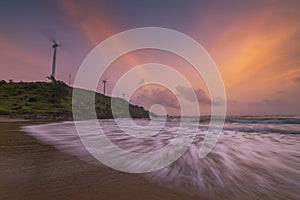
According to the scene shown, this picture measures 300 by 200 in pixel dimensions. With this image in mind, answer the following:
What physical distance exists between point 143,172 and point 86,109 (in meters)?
78.0

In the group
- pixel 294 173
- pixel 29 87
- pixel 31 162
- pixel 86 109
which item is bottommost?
pixel 294 173

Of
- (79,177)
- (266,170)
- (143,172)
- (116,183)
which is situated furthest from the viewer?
(266,170)

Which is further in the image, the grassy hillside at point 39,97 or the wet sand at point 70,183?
the grassy hillside at point 39,97

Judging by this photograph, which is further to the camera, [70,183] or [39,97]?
[39,97]

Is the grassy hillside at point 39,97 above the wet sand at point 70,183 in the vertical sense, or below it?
above

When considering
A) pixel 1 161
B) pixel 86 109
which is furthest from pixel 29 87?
pixel 1 161

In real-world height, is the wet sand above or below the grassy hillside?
below

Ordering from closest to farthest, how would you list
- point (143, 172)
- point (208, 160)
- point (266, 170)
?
1. point (143, 172)
2. point (266, 170)
3. point (208, 160)

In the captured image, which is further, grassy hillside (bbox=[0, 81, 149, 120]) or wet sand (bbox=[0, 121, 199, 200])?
grassy hillside (bbox=[0, 81, 149, 120])

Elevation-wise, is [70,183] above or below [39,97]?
below

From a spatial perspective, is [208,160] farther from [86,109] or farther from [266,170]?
[86,109]

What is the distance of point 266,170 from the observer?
4.95 m

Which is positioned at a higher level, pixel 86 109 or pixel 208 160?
pixel 86 109

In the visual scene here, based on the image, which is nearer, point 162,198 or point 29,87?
point 162,198
